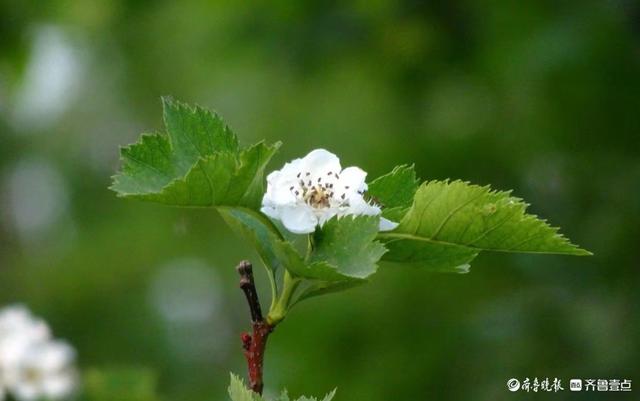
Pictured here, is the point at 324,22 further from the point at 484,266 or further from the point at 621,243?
Result: the point at 621,243

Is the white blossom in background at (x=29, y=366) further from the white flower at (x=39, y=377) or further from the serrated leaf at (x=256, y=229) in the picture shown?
the serrated leaf at (x=256, y=229)

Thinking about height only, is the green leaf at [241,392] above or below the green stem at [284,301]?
below

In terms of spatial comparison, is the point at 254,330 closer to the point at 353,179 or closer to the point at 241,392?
the point at 241,392

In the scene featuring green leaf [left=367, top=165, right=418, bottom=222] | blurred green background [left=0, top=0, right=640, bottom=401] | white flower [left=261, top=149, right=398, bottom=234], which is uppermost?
blurred green background [left=0, top=0, right=640, bottom=401]

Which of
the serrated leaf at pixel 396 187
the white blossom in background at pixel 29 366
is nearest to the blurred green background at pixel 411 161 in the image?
the white blossom in background at pixel 29 366

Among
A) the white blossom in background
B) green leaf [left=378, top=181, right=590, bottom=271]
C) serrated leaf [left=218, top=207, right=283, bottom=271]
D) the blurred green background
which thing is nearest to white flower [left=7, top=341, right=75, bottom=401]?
the white blossom in background

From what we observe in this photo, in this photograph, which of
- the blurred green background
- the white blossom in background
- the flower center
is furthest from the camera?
the blurred green background

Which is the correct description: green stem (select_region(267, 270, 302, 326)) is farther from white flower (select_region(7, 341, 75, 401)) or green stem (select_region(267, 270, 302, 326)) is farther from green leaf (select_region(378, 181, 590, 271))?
white flower (select_region(7, 341, 75, 401))
